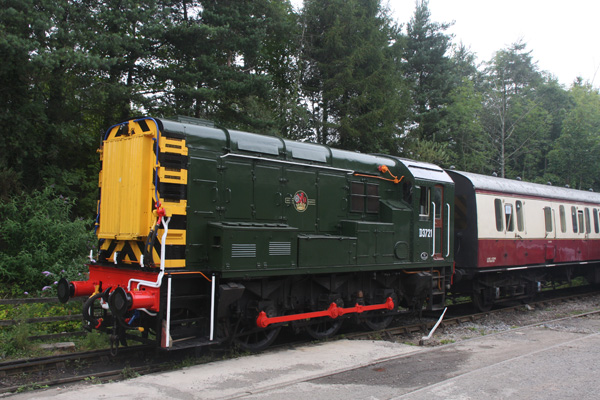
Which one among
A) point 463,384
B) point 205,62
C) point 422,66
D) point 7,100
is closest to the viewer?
point 463,384

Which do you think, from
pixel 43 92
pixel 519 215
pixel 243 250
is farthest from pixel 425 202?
pixel 43 92

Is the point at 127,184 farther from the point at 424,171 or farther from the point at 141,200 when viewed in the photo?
the point at 424,171

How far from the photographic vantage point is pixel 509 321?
12.2 metres

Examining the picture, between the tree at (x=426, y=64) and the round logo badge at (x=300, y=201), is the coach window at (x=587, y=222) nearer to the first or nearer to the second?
the round logo badge at (x=300, y=201)

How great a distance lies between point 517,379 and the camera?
6203mm

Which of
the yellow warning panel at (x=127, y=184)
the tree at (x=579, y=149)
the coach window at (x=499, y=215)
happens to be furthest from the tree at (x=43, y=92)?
the tree at (x=579, y=149)

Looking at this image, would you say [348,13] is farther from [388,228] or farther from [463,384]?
[463,384]

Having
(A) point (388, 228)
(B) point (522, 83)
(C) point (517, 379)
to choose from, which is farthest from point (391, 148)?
(B) point (522, 83)

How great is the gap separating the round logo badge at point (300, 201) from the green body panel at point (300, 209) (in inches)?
0.7

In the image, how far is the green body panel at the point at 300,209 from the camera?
24.2 ft

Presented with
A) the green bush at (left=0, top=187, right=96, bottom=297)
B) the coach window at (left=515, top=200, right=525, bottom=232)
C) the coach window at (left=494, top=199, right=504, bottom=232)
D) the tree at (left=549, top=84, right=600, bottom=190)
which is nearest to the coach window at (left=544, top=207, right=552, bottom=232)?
the coach window at (left=515, top=200, right=525, bottom=232)

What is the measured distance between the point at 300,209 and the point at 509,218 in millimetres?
7708

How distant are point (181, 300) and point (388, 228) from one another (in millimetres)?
4722

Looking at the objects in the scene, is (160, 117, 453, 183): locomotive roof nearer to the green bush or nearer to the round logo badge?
the round logo badge
